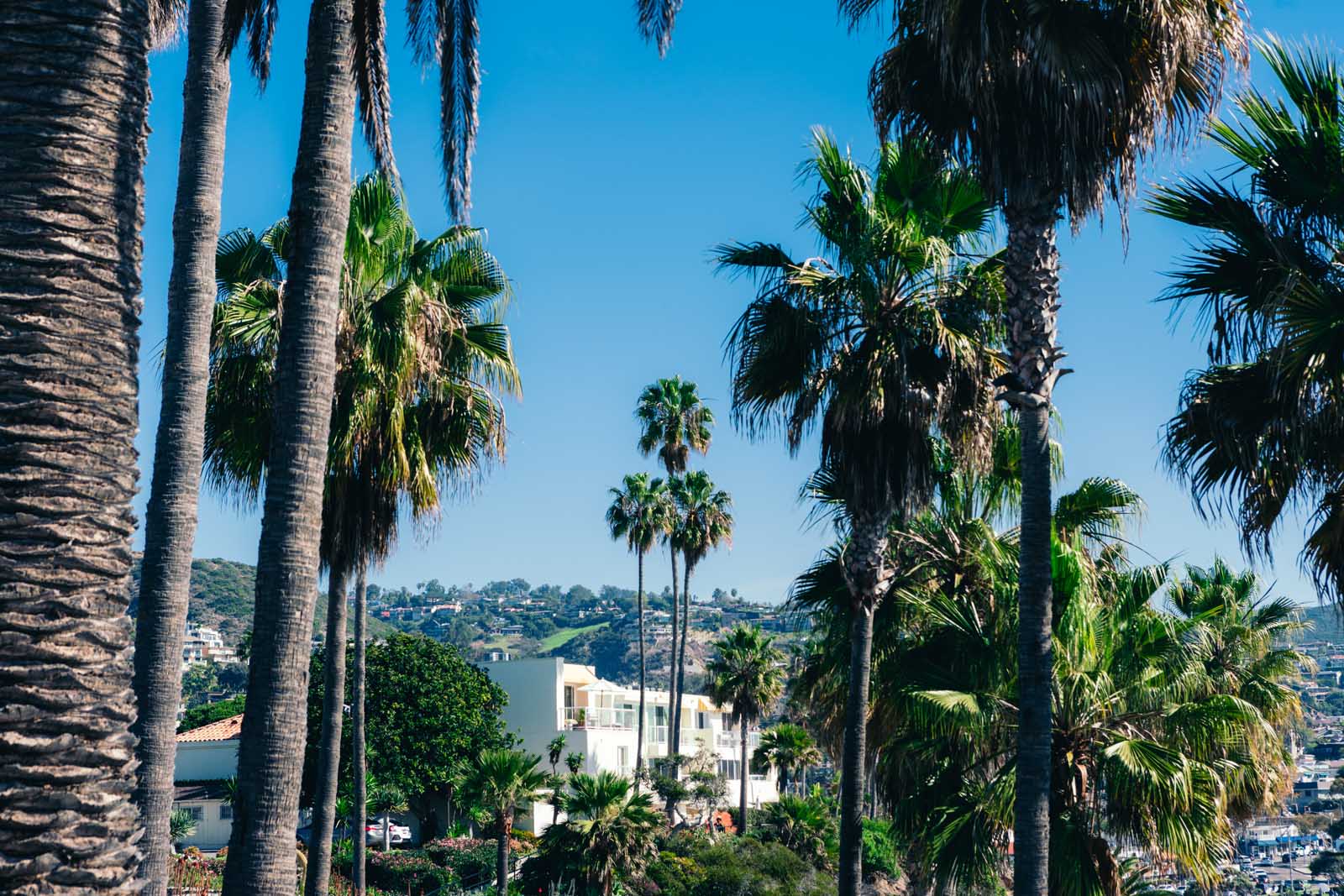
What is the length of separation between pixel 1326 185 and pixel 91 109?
8.51 meters

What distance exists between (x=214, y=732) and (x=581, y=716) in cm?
1752

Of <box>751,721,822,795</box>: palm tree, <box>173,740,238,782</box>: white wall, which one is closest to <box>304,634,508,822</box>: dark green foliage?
<box>173,740,238,782</box>: white wall

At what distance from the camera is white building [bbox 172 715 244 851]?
166 feet

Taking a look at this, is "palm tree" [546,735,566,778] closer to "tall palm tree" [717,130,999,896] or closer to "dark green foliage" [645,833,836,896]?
"dark green foliage" [645,833,836,896]

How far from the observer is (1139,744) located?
11664mm

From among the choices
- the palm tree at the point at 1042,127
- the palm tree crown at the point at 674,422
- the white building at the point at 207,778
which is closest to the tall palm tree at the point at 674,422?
the palm tree crown at the point at 674,422

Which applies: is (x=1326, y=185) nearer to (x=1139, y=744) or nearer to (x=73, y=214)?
(x=1139, y=744)

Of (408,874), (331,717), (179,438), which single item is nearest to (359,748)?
(408,874)

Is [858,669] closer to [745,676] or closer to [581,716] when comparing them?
[745,676]

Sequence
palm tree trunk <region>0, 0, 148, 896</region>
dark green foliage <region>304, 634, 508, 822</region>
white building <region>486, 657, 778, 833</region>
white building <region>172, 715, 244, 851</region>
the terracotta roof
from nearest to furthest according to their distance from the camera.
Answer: palm tree trunk <region>0, 0, 148, 896</region>, dark green foliage <region>304, 634, 508, 822</region>, white building <region>172, 715, 244, 851</region>, the terracotta roof, white building <region>486, 657, 778, 833</region>

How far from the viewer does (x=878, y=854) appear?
46125 millimetres

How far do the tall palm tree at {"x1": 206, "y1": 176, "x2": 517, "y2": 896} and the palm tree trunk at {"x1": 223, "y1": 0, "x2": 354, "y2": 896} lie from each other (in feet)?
22.5

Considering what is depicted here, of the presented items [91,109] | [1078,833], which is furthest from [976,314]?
[91,109]

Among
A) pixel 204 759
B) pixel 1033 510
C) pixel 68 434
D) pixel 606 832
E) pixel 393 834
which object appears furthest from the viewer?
pixel 204 759
